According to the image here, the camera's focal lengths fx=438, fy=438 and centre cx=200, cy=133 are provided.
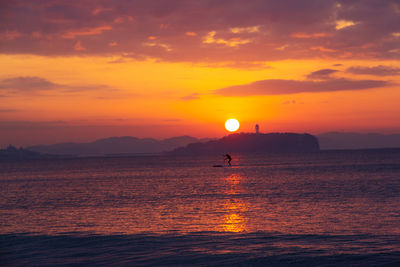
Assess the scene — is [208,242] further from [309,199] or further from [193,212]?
[309,199]

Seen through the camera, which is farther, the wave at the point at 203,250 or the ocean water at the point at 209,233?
the ocean water at the point at 209,233

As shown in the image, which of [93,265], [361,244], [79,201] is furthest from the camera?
[79,201]

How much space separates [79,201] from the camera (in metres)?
60.0

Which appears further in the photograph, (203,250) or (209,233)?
(209,233)

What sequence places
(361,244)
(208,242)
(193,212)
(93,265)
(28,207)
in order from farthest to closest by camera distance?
(28,207) → (193,212) → (208,242) → (361,244) → (93,265)

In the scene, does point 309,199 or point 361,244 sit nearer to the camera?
point 361,244

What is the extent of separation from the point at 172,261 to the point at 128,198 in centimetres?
3835

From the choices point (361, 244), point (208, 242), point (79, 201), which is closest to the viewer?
point (361, 244)

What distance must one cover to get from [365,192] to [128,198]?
3354 centimetres

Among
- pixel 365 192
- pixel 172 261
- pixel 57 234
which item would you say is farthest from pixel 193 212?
pixel 365 192

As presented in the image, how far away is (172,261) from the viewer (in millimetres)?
25375

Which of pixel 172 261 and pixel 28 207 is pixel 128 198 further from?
pixel 172 261

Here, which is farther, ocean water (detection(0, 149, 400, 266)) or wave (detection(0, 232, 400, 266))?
ocean water (detection(0, 149, 400, 266))

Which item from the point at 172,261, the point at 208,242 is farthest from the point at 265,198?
the point at 172,261
